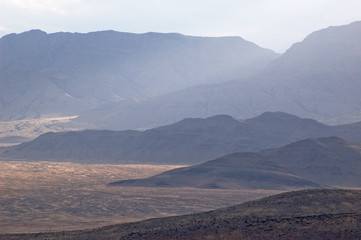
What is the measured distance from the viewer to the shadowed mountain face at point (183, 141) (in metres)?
152

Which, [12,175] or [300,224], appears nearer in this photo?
[300,224]

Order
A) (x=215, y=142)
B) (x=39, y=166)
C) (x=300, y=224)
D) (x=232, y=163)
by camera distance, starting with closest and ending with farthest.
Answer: (x=300, y=224) < (x=232, y=163) < (x=39, y=166) < (x=215, y=142)

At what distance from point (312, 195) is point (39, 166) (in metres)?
92.7

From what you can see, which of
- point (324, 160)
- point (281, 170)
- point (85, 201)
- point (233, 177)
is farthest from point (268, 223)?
point (324, 160)

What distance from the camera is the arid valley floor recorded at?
62.2 m

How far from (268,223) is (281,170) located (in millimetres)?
70145

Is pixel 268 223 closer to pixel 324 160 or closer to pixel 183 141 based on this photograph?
pixel 324 160

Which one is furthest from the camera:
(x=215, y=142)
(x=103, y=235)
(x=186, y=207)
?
(x=215, y=142)

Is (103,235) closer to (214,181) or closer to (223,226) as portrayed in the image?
(223,226)

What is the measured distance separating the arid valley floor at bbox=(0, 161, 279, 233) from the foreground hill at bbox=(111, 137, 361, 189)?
8250 millimetres

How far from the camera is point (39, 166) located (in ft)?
425

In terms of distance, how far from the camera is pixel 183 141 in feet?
526

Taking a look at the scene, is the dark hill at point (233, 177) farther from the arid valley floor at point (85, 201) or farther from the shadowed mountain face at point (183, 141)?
the shadowed mountain face at point (183, 141)

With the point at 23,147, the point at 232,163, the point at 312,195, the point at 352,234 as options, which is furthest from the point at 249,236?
the point at 23,147
